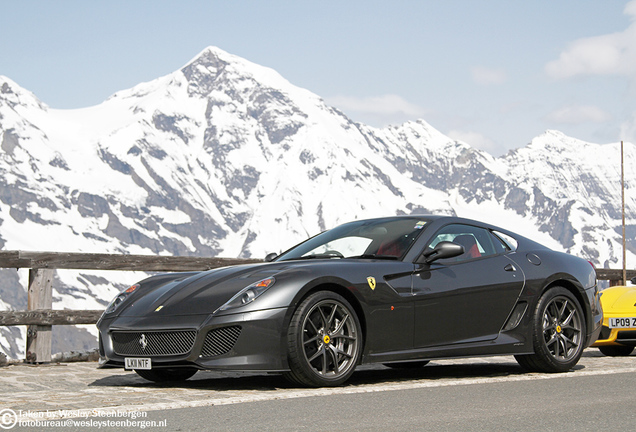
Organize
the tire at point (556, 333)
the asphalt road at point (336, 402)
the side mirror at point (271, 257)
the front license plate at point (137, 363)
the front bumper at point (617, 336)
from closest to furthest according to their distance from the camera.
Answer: the asphalt road at point (336, 402)
the front license plate at point (137, 363)
the tire at point (556, 333)
the side mirror at point (271, 257)
the front bumper at point (617, 336)

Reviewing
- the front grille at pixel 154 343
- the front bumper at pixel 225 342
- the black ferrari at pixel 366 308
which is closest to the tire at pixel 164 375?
the black ferrari at pixel 366 308

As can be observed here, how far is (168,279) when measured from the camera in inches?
268

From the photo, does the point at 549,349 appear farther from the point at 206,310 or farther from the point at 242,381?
the point at 206,310

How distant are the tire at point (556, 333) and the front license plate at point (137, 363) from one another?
3167 mm

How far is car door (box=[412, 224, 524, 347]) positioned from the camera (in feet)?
21.4

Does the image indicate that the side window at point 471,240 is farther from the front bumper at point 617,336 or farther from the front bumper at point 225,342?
the front bumper at point 617,336

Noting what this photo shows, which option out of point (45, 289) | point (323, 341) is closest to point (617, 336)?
point (323, 341)

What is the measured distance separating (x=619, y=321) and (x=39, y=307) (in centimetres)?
607

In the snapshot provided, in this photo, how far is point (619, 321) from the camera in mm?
9406

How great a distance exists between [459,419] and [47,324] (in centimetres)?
512

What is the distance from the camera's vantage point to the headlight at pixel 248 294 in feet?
19.0

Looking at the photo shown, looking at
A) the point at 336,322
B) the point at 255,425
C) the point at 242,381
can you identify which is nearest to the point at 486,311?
the point at 336,322

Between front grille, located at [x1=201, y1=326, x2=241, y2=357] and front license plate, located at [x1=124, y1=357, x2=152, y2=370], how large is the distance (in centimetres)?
43

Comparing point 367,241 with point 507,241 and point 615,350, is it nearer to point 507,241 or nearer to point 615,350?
point 507,241
